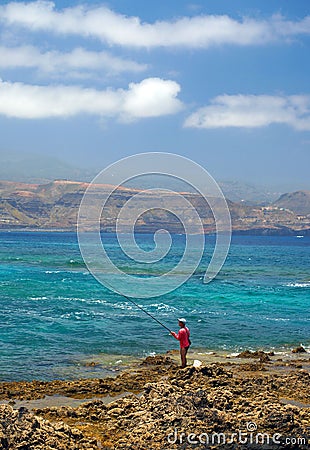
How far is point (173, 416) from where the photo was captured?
33.1 feet

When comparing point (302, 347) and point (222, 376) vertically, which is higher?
point (222, 376)

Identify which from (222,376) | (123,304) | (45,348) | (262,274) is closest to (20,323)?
(45,348)

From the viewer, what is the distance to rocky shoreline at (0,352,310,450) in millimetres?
9305

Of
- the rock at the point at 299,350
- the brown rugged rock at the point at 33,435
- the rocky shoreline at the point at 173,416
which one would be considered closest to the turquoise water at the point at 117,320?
the rock at the point at 299,350

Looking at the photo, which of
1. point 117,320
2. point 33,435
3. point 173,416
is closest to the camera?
point 33,435

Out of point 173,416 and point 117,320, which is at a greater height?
point 173,416

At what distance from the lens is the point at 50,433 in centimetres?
951

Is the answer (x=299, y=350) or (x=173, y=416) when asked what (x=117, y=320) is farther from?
(x=173, y=416)

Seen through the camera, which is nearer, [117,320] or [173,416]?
[173,416]

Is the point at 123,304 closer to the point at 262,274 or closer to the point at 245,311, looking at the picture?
the point at 245,311

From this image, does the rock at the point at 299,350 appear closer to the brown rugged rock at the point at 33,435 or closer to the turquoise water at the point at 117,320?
the turquoise water at the point at 117,320

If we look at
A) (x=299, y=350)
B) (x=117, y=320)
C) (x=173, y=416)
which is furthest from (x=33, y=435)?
(x=117, y=320)

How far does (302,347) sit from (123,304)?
1363 cm

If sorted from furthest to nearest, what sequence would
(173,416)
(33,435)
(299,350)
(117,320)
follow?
(117,320) < (299,350) < (173,416) < (33,435)
